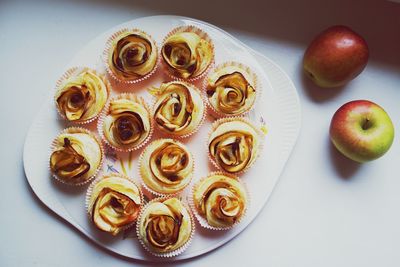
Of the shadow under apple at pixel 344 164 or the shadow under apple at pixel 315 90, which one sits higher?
the shadow under apple at pixel 315 90

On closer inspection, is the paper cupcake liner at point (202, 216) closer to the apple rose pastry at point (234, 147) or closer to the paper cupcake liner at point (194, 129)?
the apple rose pastry at point (234, 147)

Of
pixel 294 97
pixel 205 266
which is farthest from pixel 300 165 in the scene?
pixel 205 266

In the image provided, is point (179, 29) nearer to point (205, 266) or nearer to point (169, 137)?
point (169, 137)

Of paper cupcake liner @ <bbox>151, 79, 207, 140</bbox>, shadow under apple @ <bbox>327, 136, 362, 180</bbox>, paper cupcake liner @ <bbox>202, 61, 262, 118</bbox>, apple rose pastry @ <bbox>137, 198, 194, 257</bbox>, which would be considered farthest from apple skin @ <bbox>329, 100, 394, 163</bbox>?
apple rose pastry @ <bbox>137, 198, 194, 257</bbox>

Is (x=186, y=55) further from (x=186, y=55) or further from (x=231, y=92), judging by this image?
(x=231, y=92)

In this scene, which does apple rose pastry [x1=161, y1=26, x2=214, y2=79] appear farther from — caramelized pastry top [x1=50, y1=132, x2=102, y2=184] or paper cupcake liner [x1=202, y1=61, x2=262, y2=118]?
caramelized pastry top [x1=50, y1=132, x2=102, y2=184]

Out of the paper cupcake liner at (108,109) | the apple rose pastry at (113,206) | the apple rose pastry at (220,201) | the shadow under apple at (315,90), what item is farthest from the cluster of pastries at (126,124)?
the shadow under apple at (315,90)
